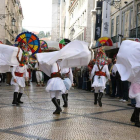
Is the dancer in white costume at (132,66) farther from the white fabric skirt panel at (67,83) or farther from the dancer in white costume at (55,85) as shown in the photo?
the white fabric skirt panel at (67,83)

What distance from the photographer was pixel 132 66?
24.2ft

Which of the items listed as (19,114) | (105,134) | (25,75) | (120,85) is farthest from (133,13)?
(105,134)

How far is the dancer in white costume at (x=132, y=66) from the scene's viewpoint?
7403 mm

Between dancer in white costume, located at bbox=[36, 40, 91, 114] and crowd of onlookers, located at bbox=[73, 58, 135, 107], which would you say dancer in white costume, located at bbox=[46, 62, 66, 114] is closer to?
dancer in white costume, located at bbox=[36, 40, 91, 114]

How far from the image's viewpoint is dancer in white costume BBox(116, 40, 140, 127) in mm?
7403

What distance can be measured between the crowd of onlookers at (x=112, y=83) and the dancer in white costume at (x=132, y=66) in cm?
146

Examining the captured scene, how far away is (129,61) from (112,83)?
8.49m

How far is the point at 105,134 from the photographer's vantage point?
670 cm

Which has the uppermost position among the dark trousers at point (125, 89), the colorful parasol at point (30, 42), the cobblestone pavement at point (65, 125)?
the colorful parasol at point (30, 42)

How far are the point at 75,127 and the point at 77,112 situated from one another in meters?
2.34

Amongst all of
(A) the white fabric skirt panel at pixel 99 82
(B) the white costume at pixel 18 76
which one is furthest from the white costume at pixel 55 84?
(A) the white fabric skirt panel at pixel 99 82

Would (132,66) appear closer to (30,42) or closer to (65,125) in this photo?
(65,125)

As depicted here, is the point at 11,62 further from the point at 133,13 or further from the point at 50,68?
the point at 133,13

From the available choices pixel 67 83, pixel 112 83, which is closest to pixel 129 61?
pixel 67 83
